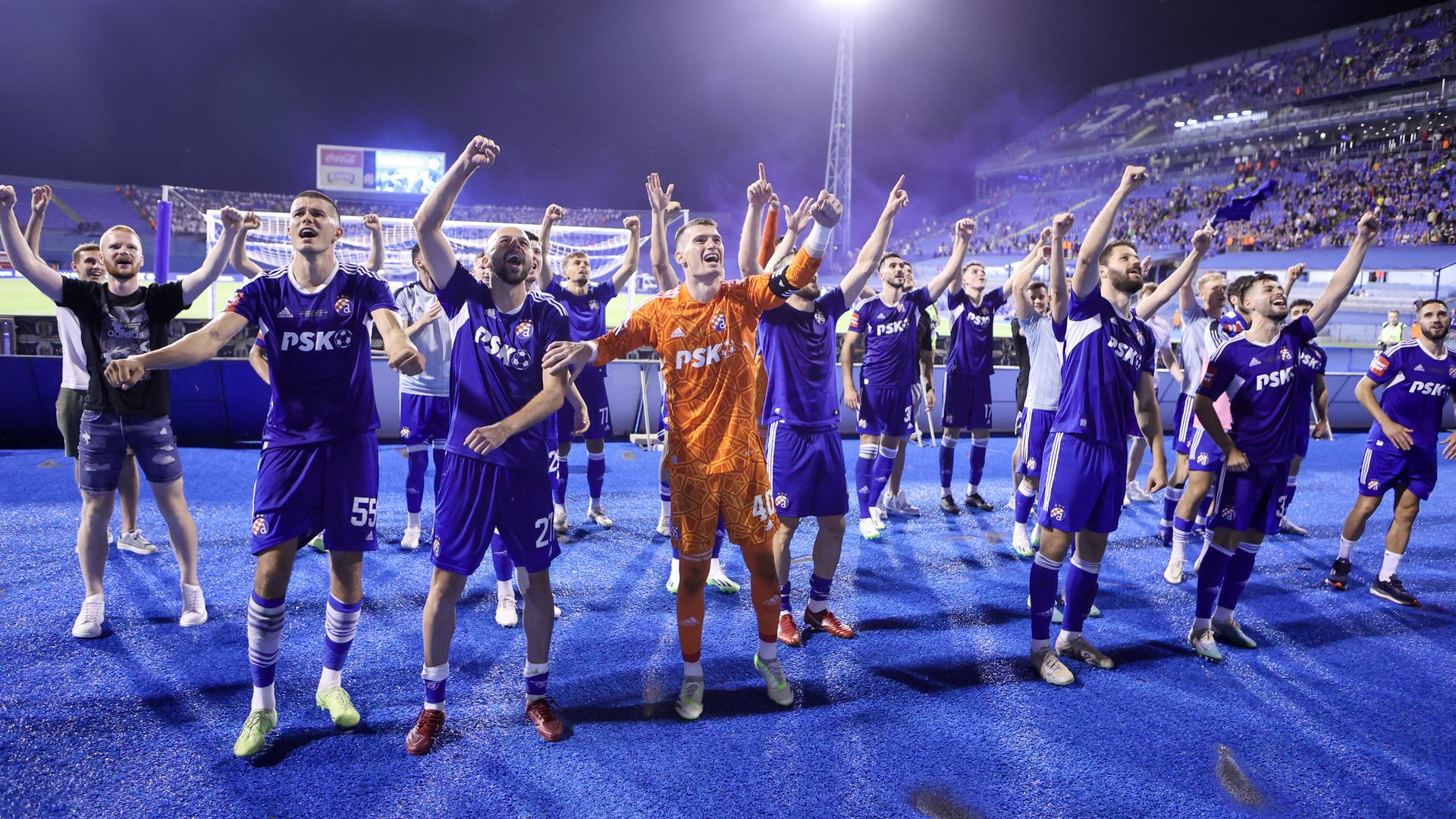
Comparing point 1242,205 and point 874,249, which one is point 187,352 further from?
point 1242,205

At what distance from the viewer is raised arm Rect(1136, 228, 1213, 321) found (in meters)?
4.44

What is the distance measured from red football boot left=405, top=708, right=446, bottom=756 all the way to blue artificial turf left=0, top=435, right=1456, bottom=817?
5 centimetres

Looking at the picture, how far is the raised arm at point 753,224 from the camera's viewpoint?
3.61m

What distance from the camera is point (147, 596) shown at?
485 cm

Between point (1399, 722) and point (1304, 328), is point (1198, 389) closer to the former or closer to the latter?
point (1304, 328)

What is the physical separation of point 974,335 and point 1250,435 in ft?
10.9

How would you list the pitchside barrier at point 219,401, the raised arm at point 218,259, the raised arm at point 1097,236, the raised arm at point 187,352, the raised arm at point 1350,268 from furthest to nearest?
the pitchside barrier at point 219,401 → the raised arm at point 1350,268 → the raised arm at point 218,259 → the raised arm at point 1097,236 → the raised arm at point 187,352

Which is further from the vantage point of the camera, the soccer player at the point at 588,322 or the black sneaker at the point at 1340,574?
the soccer player at the point at 588,322

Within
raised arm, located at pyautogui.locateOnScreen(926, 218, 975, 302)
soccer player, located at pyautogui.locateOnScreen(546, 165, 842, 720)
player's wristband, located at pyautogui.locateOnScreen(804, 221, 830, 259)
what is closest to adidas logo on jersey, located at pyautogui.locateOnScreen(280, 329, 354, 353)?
soccer player, located at pyautogui.locateOnScreen(546, 165, 842, 720)

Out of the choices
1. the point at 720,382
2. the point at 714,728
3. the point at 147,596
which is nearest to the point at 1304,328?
the point at 720,382

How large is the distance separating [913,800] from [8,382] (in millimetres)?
11910

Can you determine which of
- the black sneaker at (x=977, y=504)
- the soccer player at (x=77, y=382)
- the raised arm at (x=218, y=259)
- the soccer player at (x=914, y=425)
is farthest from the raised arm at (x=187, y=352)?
the black sneaker at (x=977, y=504)

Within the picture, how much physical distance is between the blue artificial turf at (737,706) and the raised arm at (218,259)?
6.44 ft

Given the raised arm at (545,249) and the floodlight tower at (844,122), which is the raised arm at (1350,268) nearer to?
the raised arm at (545,249)
